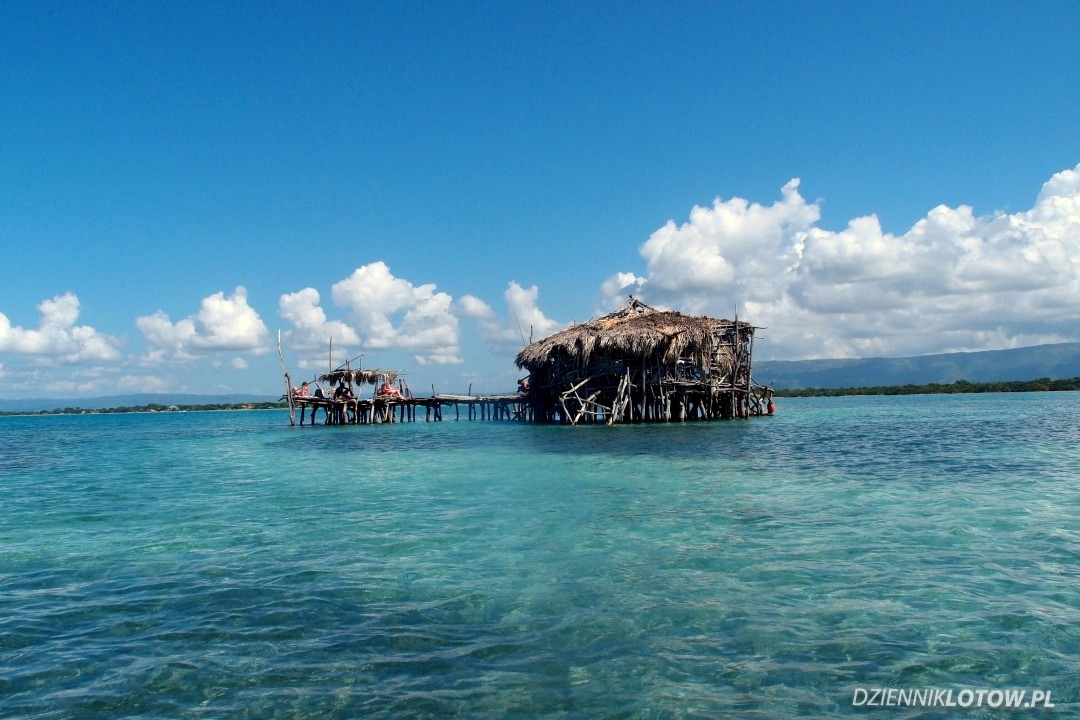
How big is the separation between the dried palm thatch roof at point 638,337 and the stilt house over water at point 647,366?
5 centimetres

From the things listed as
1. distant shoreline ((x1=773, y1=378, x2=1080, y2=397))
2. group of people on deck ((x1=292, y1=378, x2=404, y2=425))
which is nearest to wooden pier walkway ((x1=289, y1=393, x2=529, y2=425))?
group of people on deck ((x1=292, y1=378, x2=404, y2=425))

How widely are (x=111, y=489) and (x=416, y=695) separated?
14.3 metres

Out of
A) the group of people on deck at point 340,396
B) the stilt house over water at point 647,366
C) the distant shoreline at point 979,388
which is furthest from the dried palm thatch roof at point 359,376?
the distant shoreline at point 979,388

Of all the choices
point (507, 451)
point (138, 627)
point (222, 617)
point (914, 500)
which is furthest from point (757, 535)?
point (507, 451)

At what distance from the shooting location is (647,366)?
111 feet

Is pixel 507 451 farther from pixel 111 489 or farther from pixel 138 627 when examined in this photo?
pixel 138 627

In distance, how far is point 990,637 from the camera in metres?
5.37

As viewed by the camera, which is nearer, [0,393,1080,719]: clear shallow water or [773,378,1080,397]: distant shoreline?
[0,393,1080,719]: clear shallow water

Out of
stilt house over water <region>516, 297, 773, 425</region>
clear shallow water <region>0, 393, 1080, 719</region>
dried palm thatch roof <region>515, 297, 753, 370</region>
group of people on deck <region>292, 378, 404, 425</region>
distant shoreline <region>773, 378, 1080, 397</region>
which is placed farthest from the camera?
distant shoreline <region>773, 378, 1080, 397</region>

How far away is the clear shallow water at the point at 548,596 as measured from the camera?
4.68 m

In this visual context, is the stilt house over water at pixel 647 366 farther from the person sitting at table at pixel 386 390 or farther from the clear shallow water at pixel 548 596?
the clear shallow water at pixel 548 596

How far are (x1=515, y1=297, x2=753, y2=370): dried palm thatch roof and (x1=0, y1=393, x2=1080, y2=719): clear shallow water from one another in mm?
17665

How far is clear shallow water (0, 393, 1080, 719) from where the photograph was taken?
184 inches

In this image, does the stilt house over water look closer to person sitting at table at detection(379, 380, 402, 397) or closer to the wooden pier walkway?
the wooden pier walkway
